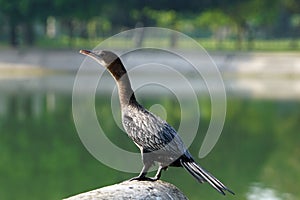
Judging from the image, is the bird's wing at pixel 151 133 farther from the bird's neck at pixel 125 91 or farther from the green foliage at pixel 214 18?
the green foliage at pixel 214 18

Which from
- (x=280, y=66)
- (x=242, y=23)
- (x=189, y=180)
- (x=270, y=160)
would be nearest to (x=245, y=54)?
(x=280, y=66)

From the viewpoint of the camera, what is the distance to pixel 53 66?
4556 cm

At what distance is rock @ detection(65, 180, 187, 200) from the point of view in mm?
6590

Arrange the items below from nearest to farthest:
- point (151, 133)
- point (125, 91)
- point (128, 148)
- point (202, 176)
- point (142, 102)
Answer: point (202, 176) < point (151, 133) < point (125, 91) < point (128, 148) < point (142, 102)

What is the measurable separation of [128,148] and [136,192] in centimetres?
1340

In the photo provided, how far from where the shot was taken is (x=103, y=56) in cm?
674

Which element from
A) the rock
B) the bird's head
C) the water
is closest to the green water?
the water

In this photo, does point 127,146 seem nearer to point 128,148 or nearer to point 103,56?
point 128,148

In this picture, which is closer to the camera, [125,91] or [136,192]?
[136,192]

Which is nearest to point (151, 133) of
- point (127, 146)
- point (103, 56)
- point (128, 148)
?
point (103, 56)

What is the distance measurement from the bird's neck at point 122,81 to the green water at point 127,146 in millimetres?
8212

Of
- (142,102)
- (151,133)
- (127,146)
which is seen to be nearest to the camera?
(151,133)

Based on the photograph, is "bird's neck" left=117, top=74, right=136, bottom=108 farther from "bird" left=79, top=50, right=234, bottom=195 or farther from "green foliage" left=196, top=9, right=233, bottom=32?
"green foliage" left=196, top=9, right=233, bottom=32

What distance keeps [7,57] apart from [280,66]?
55.5 ft
